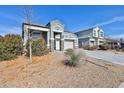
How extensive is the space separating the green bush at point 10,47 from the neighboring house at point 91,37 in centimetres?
1943

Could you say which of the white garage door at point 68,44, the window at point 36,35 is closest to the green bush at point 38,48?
the window at point 36,35

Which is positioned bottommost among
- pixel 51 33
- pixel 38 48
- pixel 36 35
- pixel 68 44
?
pixel 38 48

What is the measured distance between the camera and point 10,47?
1200 cm

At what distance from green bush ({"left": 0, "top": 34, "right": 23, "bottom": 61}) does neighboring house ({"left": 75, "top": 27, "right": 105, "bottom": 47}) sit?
19.4 meters

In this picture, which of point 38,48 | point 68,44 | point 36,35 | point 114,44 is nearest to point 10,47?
point 38,48

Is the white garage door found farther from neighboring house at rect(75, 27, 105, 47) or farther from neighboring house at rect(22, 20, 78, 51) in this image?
neighboring house at rect(75, 27, 105, 47)

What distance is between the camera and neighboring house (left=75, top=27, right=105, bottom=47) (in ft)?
97.5

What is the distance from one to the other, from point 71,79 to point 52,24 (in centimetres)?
1501

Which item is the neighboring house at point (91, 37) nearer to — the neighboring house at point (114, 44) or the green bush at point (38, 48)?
the neighboring house at point (114, 44)

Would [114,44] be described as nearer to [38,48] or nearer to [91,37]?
[91,37]

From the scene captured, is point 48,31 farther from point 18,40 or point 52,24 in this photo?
point 18,40

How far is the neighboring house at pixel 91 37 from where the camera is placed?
29.7m

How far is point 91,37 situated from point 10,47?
21.4 m

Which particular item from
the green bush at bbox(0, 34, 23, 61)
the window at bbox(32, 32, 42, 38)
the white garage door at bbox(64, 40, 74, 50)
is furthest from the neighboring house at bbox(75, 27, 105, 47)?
the green bush at bbox(0, 34, 23, 61)
